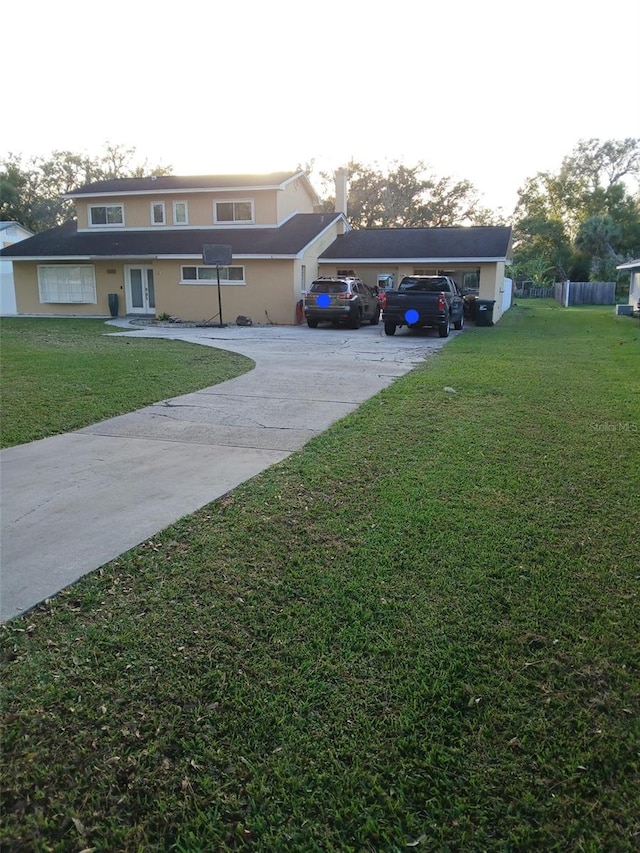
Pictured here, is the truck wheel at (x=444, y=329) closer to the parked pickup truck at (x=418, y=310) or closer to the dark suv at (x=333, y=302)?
the parked pickup truck at (x=418, y=310)

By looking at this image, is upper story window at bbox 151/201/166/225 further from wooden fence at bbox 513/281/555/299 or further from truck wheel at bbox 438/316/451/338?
wooden fence at bbox 513/281/555/299

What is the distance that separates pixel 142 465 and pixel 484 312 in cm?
1921

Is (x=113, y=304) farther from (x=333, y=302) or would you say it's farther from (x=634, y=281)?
(x=634, y=281)

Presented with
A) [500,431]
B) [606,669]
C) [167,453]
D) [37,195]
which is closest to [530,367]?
[500,431]

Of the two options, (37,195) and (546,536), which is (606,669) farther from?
(37,195)

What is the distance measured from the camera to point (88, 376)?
1073 cm

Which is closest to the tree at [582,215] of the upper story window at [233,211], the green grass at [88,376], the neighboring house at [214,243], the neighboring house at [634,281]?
the neighboring house at [634,281]

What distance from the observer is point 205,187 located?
2578 cm

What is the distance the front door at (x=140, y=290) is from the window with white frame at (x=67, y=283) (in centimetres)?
158

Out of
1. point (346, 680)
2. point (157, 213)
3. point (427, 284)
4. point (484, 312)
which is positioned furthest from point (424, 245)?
point (346, 680)

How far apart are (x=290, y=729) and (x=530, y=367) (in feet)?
34.3

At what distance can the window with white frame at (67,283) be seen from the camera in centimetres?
2731

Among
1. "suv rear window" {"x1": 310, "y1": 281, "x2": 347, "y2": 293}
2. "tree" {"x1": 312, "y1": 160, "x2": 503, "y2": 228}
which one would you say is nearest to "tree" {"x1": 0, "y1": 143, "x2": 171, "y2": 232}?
"tree" {"x1": 312, "y1": 160, "x2": 503, "y2": 228}

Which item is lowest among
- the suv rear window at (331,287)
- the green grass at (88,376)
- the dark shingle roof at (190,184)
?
the green grass at (88,376)
